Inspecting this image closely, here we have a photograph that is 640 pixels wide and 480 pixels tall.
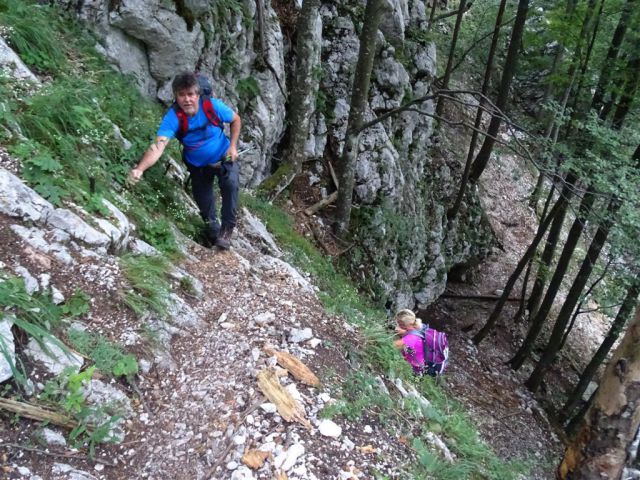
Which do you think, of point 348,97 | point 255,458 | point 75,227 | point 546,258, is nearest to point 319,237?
point 348,97

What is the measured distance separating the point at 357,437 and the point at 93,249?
8.30 ft

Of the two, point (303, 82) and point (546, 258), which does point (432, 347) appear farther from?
point (546, 258)

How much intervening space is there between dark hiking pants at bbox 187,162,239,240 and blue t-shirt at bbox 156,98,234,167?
A: 0.14m

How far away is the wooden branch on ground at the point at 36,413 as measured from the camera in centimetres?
236

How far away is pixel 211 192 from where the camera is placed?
17.7ft

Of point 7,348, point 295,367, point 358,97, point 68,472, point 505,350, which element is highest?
point 358,97

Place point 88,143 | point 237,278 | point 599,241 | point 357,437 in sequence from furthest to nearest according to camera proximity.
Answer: point 599,241 < point 237,278 < point 88,143 < point 357,437

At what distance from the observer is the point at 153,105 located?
6543mm

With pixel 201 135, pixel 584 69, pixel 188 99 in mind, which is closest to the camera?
pixel 188 99

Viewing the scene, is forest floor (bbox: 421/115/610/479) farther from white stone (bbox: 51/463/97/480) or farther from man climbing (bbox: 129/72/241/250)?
white stone (bbox: 51/463/97/480)

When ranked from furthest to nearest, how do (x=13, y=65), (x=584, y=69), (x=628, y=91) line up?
(x=584, y=69) → (x=628, y=91) → (x=13, y=65)

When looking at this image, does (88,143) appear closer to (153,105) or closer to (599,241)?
(153,105)

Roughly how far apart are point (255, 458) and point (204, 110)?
330 cm

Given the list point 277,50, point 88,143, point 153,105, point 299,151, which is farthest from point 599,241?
point 88,143
